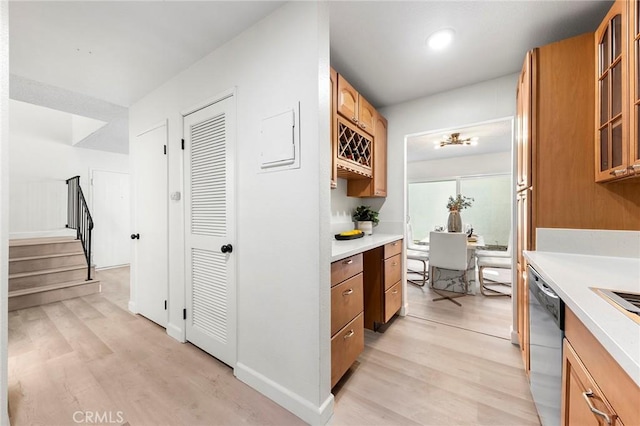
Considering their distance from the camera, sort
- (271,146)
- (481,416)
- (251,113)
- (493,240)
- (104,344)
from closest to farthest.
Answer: (481,416), (271,146), (251,113), (104,344), (493,240)

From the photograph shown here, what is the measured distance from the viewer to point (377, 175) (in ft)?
8.91

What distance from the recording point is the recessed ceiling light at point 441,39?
68.3 inches

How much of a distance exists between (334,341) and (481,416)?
94 centimetres

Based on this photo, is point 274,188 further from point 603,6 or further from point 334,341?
point 603,6

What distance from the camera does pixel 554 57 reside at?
154 cm

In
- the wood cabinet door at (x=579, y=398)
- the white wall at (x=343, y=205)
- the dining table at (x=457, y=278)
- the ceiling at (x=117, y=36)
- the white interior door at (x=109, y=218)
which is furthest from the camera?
the white interior door at (x=109, y=218)

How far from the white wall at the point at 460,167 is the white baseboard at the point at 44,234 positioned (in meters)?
7.47

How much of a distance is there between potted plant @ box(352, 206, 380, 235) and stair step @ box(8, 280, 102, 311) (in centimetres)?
397

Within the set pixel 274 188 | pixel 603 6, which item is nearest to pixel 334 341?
pixel 274 188

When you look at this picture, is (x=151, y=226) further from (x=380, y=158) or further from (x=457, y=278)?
(x=457, y=278)

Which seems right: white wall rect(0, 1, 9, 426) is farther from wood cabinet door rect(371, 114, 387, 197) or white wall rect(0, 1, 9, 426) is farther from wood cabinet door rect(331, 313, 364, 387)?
wood cabinet door rect(371, 114, 387, 197)

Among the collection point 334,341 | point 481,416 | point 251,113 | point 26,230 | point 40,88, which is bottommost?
point 481,416

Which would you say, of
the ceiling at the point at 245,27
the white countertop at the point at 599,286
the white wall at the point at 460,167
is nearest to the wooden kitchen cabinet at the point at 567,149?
the white countertop at the point at 599,286

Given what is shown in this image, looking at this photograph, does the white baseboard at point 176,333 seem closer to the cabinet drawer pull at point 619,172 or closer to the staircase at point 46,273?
the staircase at point 46,273
